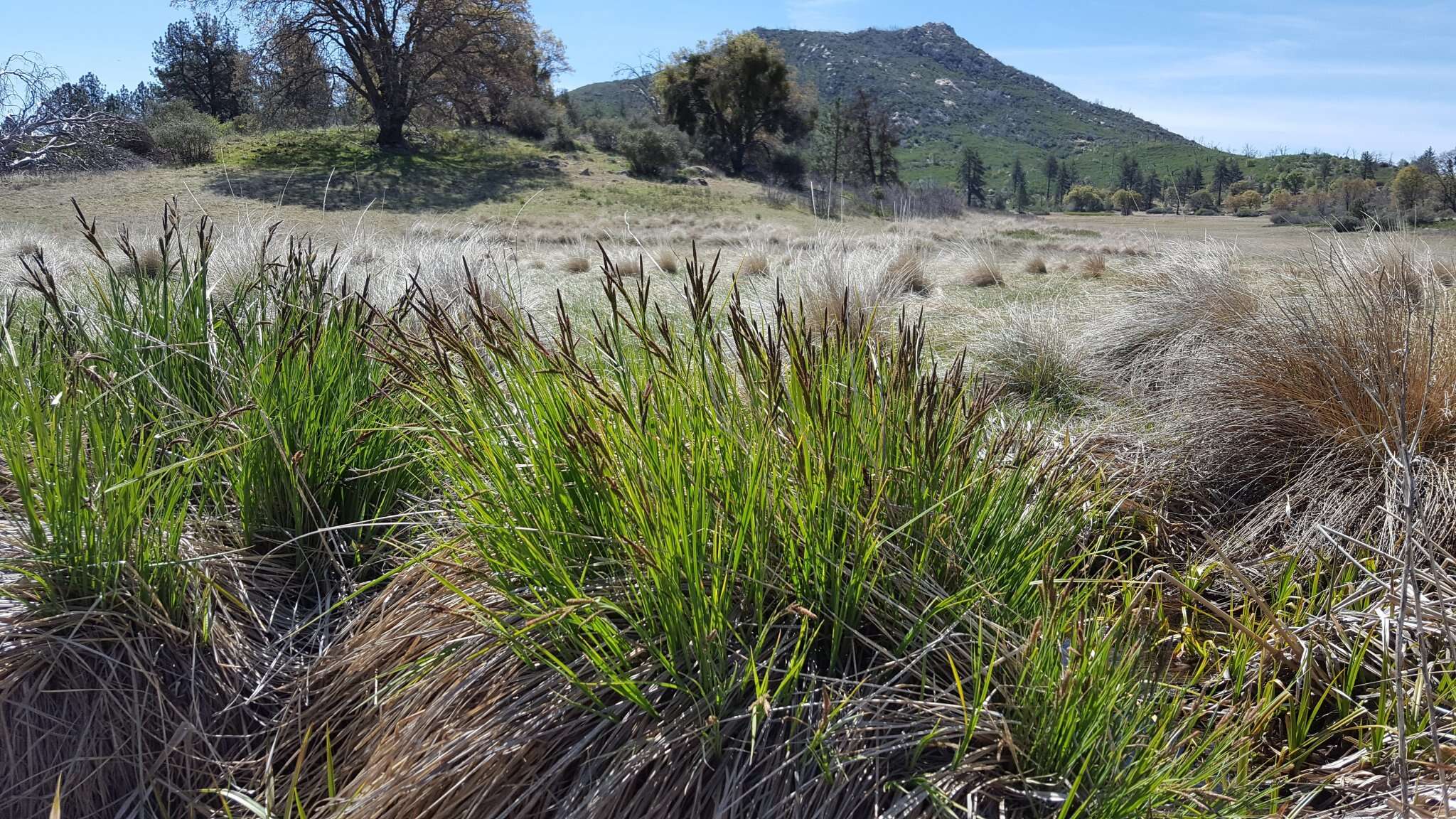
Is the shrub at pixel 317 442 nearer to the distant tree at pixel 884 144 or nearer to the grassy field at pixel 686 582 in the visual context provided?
the grassy field at pixel 686 582

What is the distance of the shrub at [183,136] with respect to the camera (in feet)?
81.9

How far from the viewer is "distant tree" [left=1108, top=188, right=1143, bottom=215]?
154 feet

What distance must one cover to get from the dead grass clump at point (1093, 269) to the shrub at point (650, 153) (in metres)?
26.6

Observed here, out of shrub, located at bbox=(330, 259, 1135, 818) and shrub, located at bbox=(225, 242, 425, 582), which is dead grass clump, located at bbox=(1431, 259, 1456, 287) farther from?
shrub, located at bbox=(225, 242, 425, 582)

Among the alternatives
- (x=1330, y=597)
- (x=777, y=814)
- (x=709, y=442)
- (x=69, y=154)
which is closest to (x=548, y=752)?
(x=777, y=814)

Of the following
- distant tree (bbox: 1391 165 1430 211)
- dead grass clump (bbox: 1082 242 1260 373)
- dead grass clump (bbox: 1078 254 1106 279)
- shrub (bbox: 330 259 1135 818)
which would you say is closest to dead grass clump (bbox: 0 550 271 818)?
shrub (bbox: 330 259 1135 818)

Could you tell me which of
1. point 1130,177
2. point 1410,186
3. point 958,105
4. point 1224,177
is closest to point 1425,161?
point 1410,186

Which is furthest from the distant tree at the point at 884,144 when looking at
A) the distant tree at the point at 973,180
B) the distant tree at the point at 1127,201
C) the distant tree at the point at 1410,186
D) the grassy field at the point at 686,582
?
the grassy field at the point at 686,582

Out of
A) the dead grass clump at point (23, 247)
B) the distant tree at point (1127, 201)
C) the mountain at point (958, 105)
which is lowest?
the dead grass clump at point (23, 247)

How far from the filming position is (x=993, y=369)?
3924 mm

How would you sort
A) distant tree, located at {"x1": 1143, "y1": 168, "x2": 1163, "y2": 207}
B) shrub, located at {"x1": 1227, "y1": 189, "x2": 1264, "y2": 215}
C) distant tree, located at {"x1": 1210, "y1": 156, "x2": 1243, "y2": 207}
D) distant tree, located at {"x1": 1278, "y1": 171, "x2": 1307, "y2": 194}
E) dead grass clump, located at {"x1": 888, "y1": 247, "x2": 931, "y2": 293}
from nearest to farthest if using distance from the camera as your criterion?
1. dead grass clump, located at {"x1": 888, "y1": 247, "x2": 931, "y2": 293}
2. shrub, located at {"x1": 1227, "y1": 189, "x2": 1264, "y2": 215}
3. distant tree, located at {"x1": 1278, "y1": 171, "x2": 1307, "y2": 194}
4. distant tree, located at {"x1": 1210, "y1": 156, "x2": 1243, "y2": 207}
5. distant tree, located at {"x1": 1143, "y1": 168, "x2": 1163, "y2": 207}

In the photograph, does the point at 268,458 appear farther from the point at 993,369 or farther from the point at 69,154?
the point at 69,154

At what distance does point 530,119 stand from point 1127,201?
108ft

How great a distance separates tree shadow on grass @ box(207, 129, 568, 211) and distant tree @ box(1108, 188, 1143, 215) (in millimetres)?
30912
